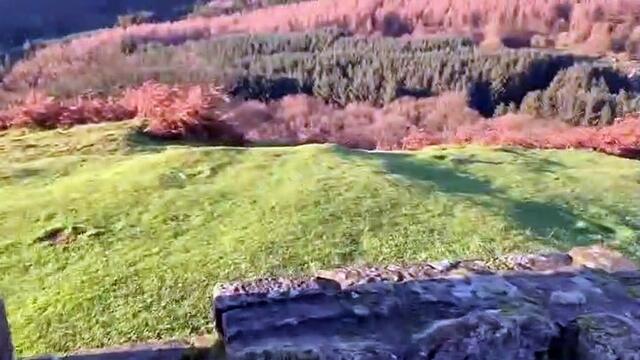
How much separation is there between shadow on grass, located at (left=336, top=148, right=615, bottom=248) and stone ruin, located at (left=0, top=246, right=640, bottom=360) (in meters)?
4.85

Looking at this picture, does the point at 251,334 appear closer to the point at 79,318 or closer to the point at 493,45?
the point at 79,318

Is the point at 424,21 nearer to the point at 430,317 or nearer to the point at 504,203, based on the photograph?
the point at 504,203

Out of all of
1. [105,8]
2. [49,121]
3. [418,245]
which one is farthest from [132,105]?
[105,8]

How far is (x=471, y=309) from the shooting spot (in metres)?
4.96

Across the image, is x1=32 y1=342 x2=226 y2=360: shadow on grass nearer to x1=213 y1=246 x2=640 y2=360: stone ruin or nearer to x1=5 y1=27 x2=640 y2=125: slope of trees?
x1=213 y1=246 x2=640 y2=360: stone ruin

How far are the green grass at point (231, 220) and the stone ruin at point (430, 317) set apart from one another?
2.74 metres

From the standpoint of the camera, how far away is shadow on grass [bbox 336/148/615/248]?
10422 mm

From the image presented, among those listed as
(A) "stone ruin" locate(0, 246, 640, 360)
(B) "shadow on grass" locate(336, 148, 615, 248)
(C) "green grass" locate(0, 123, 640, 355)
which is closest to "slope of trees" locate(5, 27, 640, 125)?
(B) "shadow on grass" locate(336, 148, 615, 248)

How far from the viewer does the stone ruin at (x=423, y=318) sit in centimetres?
469

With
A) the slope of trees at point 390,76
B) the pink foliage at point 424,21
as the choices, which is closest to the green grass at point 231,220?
the slope of trees at point 390,76

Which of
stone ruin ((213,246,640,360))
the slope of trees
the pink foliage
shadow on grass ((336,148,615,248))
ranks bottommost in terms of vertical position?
the slope of trees

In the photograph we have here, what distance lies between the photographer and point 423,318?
490 cm

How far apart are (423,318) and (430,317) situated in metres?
0.04

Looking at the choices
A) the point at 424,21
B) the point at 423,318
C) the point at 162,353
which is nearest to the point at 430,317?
the point at 423,318
